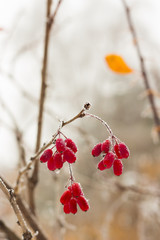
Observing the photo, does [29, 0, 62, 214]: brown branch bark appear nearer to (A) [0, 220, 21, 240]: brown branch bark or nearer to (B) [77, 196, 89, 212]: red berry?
(A) [0, 220, 21, 240]: brown branch bark

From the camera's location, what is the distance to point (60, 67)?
35.8 ft

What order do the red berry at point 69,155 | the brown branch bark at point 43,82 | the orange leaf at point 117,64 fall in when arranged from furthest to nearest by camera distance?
the orange leaf at point 117,64 < the brown branch bark at point 43,82 < the red berry at point 69,155

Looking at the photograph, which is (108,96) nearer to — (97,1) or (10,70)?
(97,1)

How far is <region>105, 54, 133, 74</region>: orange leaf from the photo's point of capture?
4.24 feet

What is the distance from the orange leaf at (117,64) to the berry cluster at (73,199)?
0.58 metres

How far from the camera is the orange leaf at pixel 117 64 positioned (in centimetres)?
129

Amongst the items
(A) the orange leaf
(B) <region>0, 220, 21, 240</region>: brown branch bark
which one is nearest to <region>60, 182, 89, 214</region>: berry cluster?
(B) <region>0, 220, 21, 240</region>: brown branch bark

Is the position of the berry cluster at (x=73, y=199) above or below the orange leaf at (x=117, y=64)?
below

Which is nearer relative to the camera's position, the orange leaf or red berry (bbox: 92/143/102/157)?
red berry (bbox: 92/143/102/157)

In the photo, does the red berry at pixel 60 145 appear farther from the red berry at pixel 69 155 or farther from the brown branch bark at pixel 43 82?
the brown branch bark at pixel 43 82

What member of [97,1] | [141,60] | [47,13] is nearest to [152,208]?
[141,60]

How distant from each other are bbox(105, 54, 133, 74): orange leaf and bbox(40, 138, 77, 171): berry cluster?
0.51 meters

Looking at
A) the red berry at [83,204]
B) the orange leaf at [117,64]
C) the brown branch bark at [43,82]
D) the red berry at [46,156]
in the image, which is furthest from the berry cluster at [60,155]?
the orange leaf at [117,64]

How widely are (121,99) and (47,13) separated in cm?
1295
